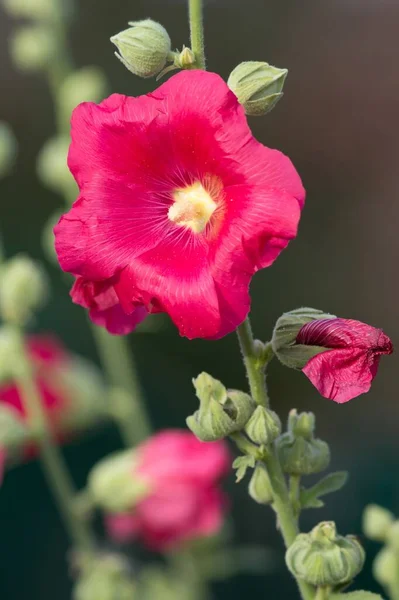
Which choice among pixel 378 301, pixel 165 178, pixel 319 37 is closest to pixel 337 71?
pixel 319 37

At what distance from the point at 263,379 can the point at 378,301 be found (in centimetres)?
322

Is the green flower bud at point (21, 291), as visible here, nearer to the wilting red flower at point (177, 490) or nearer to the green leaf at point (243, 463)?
the wilting red flower at point (177, 490)

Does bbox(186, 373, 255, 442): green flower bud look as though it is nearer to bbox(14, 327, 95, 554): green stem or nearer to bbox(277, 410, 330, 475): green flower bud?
bbox(277, 410, 330, 475): green flower bud

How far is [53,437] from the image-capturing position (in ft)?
5.94

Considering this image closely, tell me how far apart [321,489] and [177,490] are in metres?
0.85

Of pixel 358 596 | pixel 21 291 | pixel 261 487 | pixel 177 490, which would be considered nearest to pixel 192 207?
pixel 261 487

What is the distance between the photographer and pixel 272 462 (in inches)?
35.1

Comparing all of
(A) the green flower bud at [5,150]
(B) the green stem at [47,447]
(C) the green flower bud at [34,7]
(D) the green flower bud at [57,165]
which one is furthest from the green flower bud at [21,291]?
(C) the green flower bud at [34,7]

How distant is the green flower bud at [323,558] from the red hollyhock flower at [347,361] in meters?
0.13

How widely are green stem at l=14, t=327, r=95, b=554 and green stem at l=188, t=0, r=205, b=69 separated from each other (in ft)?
2.77

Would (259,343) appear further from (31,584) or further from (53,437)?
(31,584)

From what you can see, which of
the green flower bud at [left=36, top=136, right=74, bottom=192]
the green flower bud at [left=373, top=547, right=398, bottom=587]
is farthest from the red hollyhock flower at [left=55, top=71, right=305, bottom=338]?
the green flower bud at [left=36, top=136, right=74, bottom=192]

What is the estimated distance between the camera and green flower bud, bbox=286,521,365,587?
33.8 inches

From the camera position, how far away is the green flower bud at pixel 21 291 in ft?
5.02
